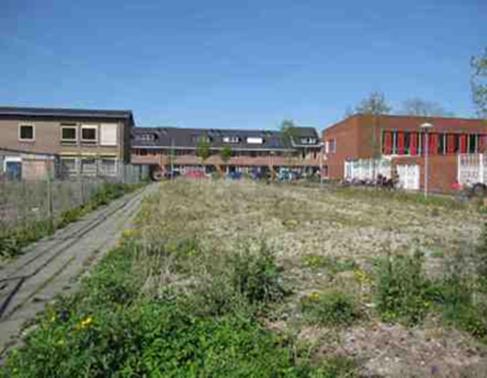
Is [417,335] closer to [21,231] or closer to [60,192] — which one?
[21,231]

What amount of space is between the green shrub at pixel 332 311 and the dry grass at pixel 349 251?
107 mm

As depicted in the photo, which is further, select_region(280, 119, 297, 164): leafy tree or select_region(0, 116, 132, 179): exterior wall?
select_region(280, 119, 297, 164): leafy tree

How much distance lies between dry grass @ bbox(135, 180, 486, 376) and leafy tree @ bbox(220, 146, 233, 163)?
234 ft

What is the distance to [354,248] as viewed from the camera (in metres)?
11.3

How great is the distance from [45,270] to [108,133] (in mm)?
46056

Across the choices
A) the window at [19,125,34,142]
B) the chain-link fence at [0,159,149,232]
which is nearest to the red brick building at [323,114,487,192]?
the window at [19,125,34,142]

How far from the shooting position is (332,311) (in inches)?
238

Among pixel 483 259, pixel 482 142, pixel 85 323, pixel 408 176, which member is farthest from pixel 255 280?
pixel 482 142

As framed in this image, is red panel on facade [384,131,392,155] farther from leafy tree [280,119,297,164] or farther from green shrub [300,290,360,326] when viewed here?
green shrub [300,290,360,326]

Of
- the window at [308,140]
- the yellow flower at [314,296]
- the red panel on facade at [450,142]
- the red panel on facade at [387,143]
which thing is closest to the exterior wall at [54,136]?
the red panel on facade at [387,143]

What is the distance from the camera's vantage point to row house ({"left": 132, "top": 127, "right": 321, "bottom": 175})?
96250 mm

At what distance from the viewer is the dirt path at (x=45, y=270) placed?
6.45 m

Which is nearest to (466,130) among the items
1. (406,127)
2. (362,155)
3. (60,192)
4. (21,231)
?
(406,127)

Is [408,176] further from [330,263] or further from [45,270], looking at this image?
[45,270]
